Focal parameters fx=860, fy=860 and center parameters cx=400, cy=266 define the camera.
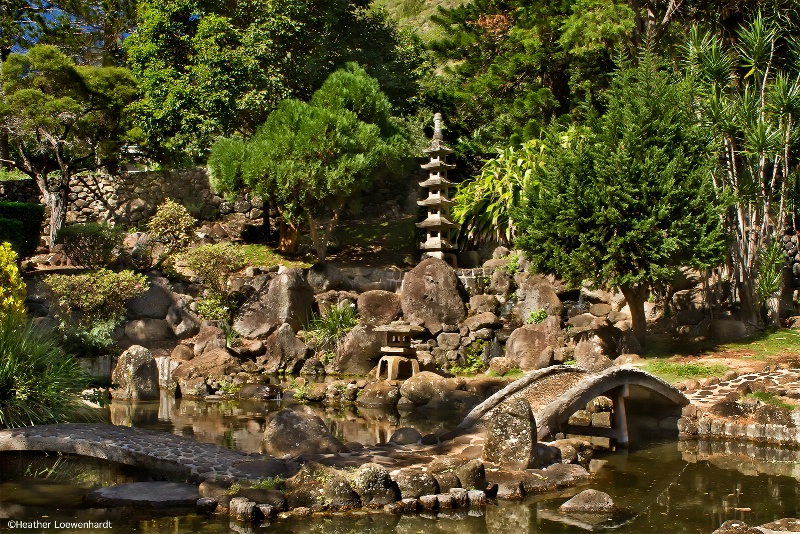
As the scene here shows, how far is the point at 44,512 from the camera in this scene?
9.13 metres

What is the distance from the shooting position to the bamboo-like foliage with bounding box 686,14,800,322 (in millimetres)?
17969

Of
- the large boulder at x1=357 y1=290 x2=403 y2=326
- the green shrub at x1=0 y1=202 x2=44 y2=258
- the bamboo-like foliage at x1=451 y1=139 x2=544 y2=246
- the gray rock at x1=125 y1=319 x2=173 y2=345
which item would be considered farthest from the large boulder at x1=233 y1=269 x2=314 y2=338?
the green shrub at x1=0 y1=202 x2=44 y2=258

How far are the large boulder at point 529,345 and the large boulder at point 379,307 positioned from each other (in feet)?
11.3

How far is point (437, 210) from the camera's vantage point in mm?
23453

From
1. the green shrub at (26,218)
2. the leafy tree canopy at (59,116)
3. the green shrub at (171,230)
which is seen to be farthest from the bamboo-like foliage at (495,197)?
the green shrub at (26,218)

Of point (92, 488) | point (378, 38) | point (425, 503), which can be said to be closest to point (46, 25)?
point (378, 38)

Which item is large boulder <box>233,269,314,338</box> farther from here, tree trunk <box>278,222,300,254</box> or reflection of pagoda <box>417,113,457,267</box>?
tree trunk <box>278,222,300,254</box>

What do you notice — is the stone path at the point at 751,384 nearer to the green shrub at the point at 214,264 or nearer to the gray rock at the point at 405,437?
the gray rock at the point at 405,437

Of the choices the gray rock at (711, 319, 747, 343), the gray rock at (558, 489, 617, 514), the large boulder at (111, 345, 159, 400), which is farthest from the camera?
the gray rock at (711, 319, 747, 343)

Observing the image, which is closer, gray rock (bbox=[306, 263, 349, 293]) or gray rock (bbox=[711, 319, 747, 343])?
gray rock (bbox=[711, 319, 747, 343])

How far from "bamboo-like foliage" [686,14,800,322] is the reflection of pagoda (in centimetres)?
716

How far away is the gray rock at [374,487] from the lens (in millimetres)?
9516

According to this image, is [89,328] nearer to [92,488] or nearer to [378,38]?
[92,488]

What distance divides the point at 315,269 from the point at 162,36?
8.96 meters
